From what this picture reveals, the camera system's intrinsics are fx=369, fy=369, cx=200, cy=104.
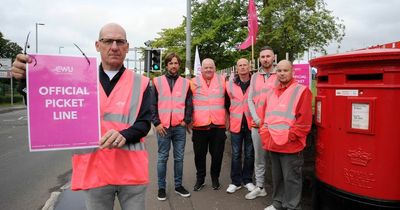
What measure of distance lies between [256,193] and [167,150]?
1313 millimetres

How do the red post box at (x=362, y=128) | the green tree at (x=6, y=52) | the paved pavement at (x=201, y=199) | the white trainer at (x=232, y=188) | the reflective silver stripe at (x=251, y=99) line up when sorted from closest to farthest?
the red post box at (x=362, y=128)
the paved pavement at (x=201, y=199)
the reflective silver stripe at (x=251, y=99)
the white trainer at (x=232, y=188)
the green tree at (x=6, y=52)

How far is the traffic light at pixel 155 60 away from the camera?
13211mm

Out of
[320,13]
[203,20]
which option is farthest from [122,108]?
[203,20]

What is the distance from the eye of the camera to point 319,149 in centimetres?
354

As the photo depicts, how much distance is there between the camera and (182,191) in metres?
5.02

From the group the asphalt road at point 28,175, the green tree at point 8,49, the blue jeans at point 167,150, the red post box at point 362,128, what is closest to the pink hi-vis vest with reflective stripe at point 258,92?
the blue jeans at point 167,150

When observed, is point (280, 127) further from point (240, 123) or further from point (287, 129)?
point (240, 123)

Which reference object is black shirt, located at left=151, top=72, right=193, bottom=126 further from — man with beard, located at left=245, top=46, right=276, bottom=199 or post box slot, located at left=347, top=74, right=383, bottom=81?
post box slot, located at left=347, top=74, right=383, bottom=81

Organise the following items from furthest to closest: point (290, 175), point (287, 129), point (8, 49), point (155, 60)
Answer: point (8, 49), point (155, 60), point (290, 175), point (287, 129)

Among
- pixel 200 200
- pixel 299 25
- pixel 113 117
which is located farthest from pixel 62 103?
pixel 299 25

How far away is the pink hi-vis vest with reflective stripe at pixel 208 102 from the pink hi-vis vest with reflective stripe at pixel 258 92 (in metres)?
0.54

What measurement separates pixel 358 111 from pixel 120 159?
6.31ft

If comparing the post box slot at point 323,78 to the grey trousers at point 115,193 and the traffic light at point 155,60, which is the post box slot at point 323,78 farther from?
the traffic light at point 155,60

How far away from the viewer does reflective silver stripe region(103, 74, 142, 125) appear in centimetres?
238
